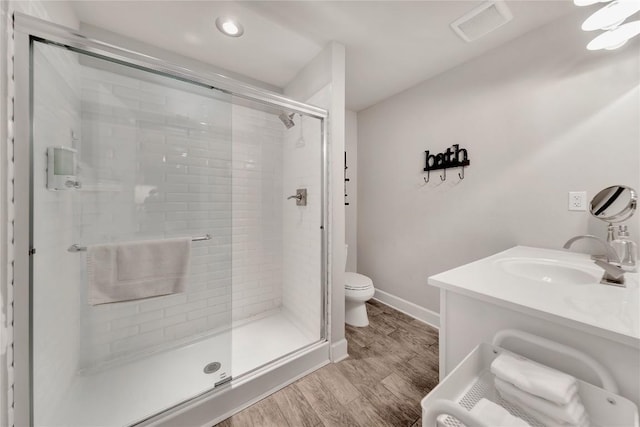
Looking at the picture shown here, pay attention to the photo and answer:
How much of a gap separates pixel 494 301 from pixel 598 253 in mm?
1145

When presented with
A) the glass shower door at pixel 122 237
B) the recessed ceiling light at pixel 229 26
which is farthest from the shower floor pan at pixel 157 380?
the recessed ceiling light at pixel 229 26

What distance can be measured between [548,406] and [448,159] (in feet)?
5.71

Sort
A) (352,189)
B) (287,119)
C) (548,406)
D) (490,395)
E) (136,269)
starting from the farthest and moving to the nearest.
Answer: (352,189)
(287,119)
(136,269)
(490,395)
(548,406)

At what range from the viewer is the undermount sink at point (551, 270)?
112 cm

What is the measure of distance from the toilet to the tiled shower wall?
2.23 ft

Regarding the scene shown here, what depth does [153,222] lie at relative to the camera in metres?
1.42

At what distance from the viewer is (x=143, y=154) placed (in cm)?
145

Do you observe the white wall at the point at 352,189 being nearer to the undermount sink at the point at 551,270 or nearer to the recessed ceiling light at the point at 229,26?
the recessed ceiling light at the point at 229,26

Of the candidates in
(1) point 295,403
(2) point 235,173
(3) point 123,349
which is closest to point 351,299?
(1) point 295,403

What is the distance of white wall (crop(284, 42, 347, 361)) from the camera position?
1670 millimetres

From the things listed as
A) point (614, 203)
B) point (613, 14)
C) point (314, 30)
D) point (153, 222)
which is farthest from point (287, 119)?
point (614, 203)

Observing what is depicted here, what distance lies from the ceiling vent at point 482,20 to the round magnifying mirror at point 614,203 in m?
1.16

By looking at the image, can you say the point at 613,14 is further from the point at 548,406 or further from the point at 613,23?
the point at 548,406

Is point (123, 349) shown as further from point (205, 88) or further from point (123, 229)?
point (205, 88)
